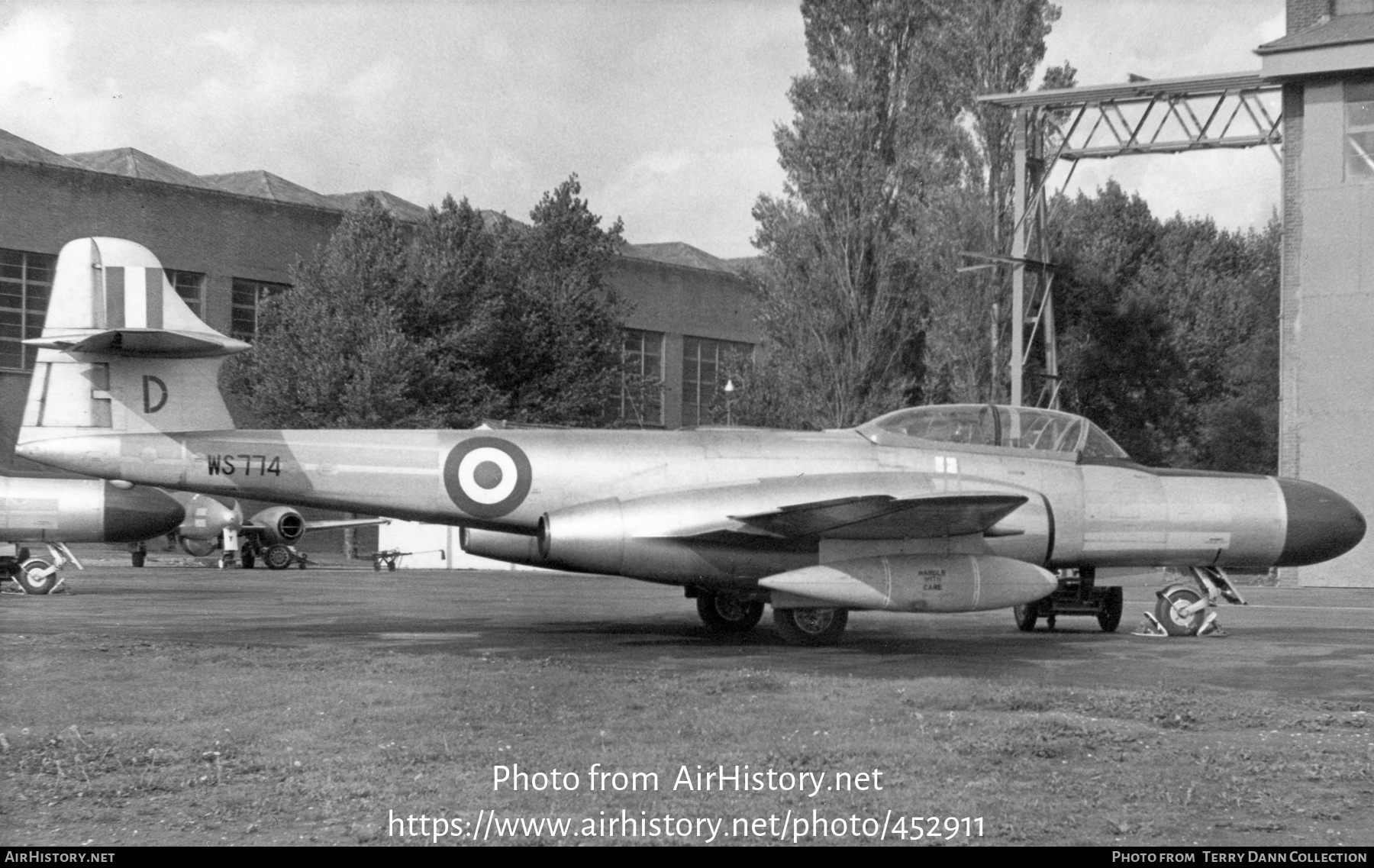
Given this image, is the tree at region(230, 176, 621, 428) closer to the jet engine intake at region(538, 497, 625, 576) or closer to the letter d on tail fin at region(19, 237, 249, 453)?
the letter d on tail fin at region(19, 237, 249, 453)

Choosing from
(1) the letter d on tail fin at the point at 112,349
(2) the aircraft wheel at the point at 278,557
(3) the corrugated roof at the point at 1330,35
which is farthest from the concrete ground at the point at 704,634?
(2) the aircraft wheel at the point at 278,557

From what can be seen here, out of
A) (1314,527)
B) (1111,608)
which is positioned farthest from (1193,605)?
(1314,527)

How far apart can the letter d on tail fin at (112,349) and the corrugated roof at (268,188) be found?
44.2 m

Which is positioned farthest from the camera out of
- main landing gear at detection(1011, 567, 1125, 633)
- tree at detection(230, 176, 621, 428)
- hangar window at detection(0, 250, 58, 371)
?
hangar window at detection(0, 250, 58, 371)

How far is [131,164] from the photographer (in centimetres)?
5325

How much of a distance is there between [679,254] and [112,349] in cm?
6605

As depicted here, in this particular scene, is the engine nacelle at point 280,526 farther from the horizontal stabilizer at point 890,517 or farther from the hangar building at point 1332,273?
the horizontal stabilizer at point 890,517

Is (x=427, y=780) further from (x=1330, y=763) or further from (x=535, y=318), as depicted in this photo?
(x=535, y=318)

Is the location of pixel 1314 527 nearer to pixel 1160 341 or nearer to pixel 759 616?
pixel 759 616

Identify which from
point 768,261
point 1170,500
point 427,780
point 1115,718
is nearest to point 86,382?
point 427,780

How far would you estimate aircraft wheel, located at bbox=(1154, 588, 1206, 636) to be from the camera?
14.7 metres

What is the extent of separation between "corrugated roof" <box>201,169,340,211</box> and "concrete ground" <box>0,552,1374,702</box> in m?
35.8

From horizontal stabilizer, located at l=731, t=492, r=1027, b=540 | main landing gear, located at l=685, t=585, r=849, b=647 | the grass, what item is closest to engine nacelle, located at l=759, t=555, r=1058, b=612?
horizontal stabilizer, located at l=731, t=492, r=1027, b=540

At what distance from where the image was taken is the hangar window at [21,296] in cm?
4541
